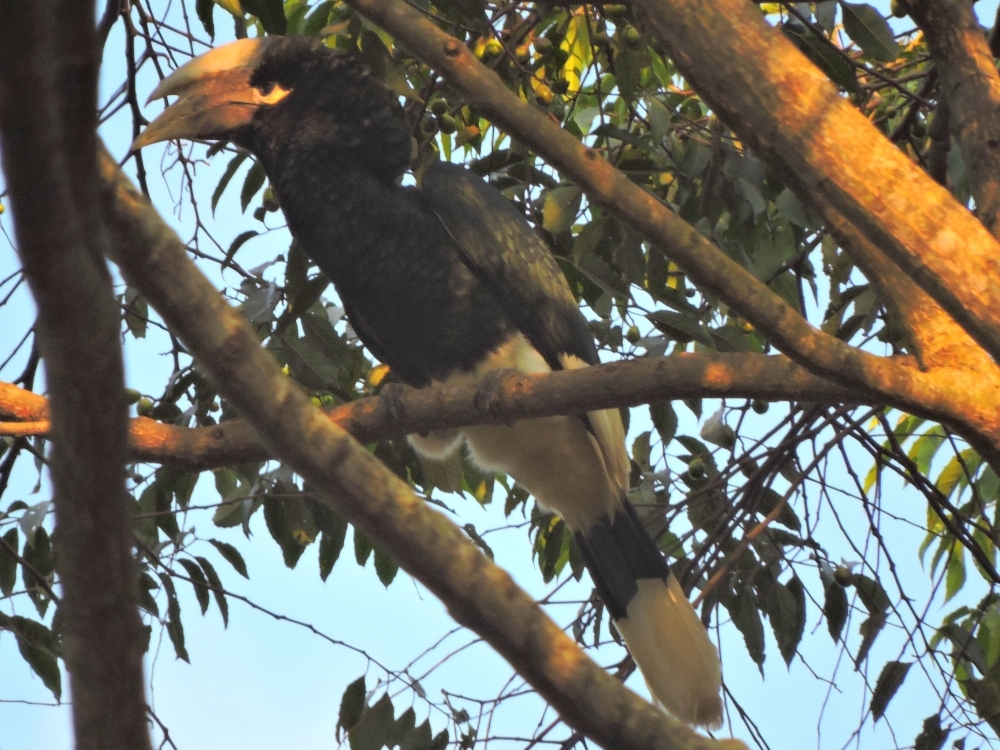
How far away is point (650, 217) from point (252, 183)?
4.28ft

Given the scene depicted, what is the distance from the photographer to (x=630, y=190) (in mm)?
1294

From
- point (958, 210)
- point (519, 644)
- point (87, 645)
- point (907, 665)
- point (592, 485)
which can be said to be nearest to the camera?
point (87, 645)

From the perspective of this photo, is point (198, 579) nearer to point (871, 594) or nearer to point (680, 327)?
point (680, 327)

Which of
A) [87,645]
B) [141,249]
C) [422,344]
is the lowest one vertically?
[87,645]

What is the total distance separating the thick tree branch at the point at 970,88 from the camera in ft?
4.50

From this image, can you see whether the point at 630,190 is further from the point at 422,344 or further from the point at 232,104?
the point at 232,104

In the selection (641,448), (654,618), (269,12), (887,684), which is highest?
(269,12)

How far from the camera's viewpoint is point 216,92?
2.27 meters

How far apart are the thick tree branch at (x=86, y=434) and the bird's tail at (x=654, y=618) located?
4.92 feet

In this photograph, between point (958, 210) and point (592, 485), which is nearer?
point (958, 210)

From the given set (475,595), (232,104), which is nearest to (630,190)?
(475,595)

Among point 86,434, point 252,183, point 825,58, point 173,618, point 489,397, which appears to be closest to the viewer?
point 86,434

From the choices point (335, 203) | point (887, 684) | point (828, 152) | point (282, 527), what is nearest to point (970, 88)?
point (828, 152)

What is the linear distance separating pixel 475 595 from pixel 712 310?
166cm
